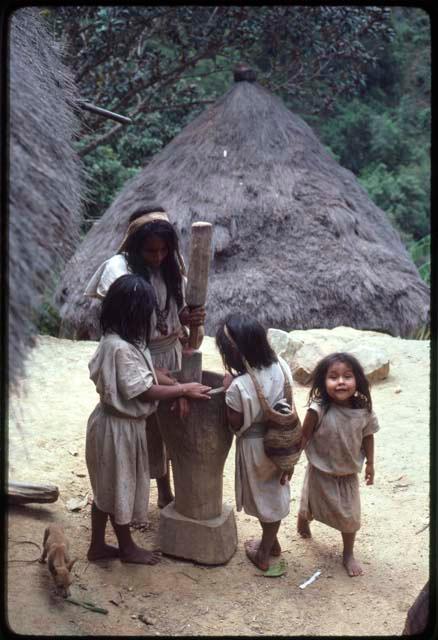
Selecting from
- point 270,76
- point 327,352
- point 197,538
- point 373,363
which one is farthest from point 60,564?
point 270,76

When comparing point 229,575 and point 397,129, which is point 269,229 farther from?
point 397,129

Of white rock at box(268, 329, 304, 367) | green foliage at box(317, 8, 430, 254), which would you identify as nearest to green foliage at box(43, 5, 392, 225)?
green foliage at box(317, 8, 430, 254)

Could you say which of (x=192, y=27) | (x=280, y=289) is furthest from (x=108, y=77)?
(x=280, y=289)

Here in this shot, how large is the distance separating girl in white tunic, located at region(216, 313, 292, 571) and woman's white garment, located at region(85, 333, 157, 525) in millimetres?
348

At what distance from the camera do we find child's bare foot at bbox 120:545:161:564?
3133 millimetres

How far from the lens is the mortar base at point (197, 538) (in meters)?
3.23

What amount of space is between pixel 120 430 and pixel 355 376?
1.03 meters

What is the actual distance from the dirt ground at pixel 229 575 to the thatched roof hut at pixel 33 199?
285 mm

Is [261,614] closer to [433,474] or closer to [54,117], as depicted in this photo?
[433,474]

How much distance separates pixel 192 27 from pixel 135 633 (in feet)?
26.5

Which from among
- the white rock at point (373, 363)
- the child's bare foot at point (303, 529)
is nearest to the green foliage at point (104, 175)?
the white rock at point (373, 363)

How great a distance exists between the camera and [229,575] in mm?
3176

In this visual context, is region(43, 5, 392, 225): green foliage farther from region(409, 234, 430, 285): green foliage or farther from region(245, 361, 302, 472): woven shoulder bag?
region(245, 361, 302, 472): woven shoulder bag

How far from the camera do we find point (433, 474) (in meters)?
1.99
